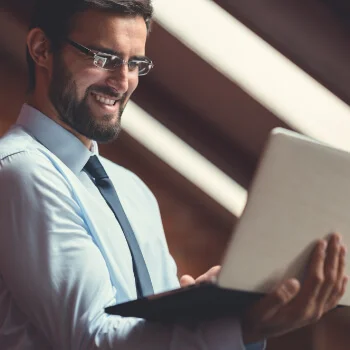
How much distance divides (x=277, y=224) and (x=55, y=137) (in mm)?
611

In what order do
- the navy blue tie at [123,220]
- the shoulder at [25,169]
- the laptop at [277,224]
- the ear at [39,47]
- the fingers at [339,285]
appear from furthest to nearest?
the ear at [39,47]
the navy blue tie at [123,220]
the shoulder at [25,169]
the fingers at [339,285]
the laptop at [277,224]

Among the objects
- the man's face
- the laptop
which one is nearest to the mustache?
the man's face

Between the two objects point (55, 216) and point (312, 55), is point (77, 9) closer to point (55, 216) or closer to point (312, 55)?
point (55, 216)

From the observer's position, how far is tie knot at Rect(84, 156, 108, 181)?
162cm

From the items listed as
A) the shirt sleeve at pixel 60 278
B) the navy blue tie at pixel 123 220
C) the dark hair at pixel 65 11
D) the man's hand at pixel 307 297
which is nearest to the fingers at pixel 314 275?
the man's hand at pixel 307 297

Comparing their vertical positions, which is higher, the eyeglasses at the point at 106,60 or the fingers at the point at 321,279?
the eyeglasses at the point at 106,60

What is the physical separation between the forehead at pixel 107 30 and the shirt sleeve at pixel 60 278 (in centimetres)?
32

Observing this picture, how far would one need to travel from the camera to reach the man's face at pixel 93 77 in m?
1.54

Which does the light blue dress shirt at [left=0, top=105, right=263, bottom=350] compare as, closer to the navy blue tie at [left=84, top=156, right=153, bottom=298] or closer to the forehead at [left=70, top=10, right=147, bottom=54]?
the navy blue tie at [left=84, top=156, right=153, bottom=298]

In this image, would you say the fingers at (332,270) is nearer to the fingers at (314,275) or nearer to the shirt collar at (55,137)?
the fingers at (314,275)

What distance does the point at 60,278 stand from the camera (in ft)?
4.18

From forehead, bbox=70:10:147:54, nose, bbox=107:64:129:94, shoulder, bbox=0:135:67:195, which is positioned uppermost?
forehead, bbox=70:10:147:54

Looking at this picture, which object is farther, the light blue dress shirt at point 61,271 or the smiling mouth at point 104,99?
the smiling mouth at point 104,99

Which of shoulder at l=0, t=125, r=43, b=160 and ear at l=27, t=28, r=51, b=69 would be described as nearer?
shoulder at l=0, t=125, r=43, b=160
